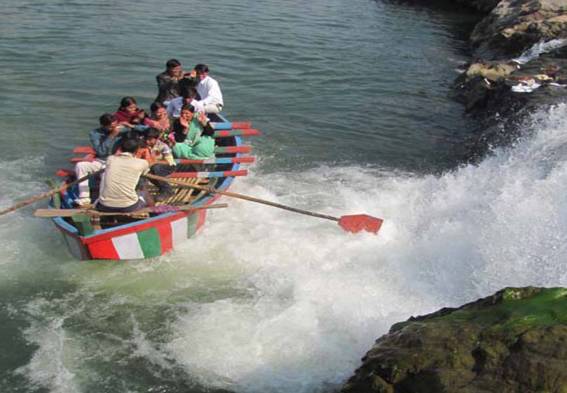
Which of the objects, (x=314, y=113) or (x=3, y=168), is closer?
(x=3, y=168)

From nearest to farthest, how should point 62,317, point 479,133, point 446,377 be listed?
point 446,377
point 62,317
point 479,133

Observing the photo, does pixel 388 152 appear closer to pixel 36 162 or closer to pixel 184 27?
pixel 36 162

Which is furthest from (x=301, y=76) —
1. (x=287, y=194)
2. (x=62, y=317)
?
(x=62, y=317)

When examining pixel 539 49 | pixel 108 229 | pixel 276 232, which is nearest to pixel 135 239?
pixel 108 229

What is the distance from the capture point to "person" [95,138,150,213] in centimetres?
811

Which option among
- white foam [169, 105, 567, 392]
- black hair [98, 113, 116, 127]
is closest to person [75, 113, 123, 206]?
black hair [98, 113, 116, 127]

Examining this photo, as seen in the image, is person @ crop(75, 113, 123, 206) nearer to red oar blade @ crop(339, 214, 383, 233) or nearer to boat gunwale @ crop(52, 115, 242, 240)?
boat gunwale @ crop(52, 115, 242, 240)

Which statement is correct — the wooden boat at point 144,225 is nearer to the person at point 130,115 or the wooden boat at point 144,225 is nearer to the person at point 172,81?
the person at point 130,115

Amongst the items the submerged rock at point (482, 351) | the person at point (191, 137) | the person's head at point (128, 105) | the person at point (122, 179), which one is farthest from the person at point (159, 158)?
the submerged rock at point (482, 351)

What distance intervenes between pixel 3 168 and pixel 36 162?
0.60 meters

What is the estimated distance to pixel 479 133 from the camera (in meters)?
14.4

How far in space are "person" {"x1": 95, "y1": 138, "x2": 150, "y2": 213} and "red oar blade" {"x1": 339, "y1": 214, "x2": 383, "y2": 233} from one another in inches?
119

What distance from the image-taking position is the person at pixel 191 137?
33.7 ft

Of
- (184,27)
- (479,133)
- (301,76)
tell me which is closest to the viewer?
(479,133)
